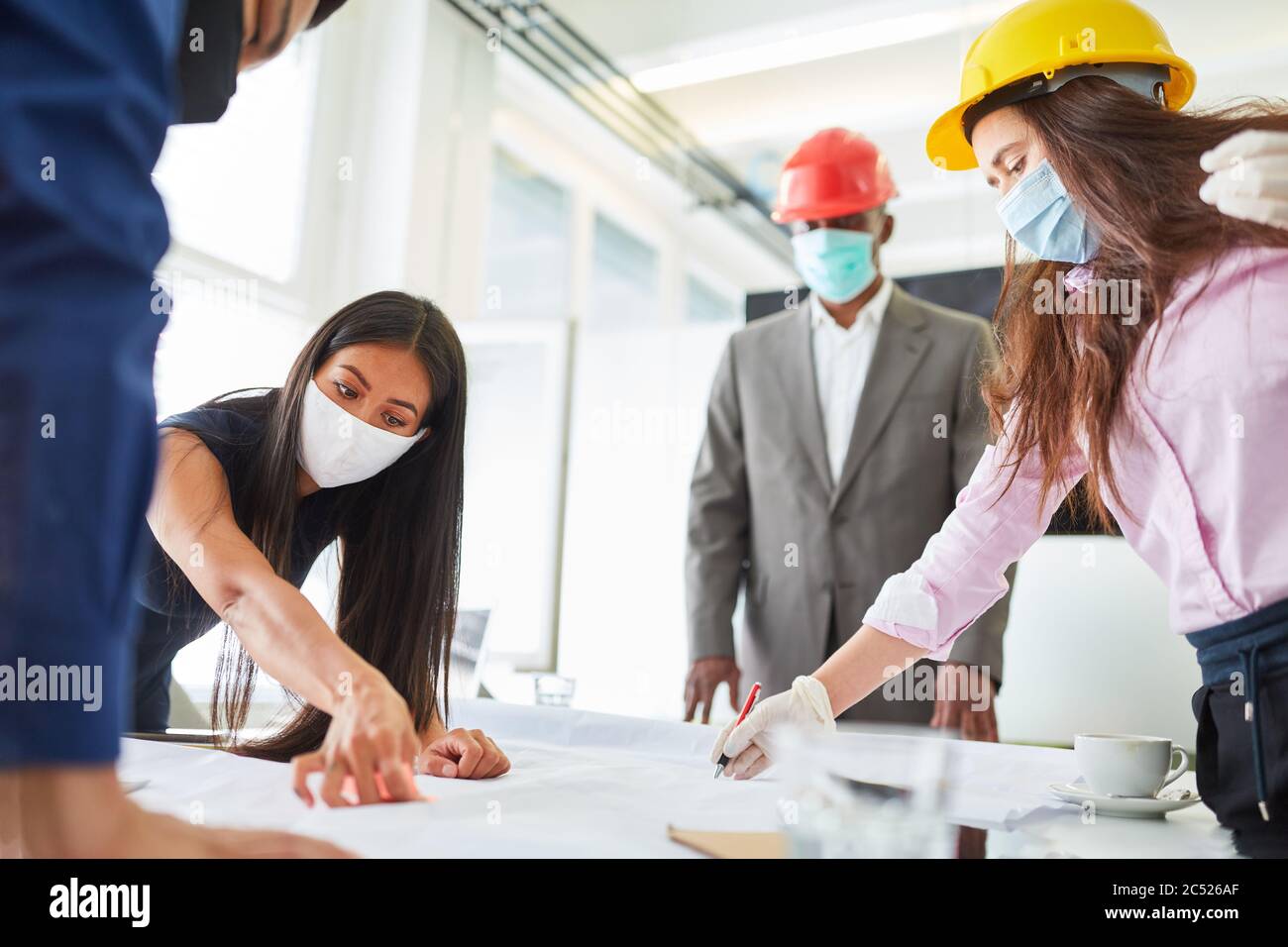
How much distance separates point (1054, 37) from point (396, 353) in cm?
88

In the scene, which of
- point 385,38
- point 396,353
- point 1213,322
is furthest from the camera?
point 385,38

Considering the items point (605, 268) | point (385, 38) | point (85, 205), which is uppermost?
point (385, 38)

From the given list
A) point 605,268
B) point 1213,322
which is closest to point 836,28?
point 605,268

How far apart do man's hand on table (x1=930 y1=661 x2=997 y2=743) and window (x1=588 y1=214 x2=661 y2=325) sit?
441 cm

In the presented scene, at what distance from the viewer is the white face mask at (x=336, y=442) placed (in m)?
1.24

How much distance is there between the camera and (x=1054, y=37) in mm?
1094

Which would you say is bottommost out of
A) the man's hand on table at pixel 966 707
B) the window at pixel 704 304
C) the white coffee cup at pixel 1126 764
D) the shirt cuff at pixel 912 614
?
the man's hand on table at pixel 966 707

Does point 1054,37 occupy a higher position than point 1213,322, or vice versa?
point 1054,37

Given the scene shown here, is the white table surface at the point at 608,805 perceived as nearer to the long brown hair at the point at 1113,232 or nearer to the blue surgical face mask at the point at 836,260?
the long brown hair at the point at 1113,232

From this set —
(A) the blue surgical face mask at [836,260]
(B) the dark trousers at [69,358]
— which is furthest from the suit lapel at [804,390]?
(B) the dark trousers at [69,358]

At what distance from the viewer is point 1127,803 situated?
870mm

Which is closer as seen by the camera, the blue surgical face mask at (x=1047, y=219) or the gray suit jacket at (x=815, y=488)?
the blue surgical face mask at (x=1047, y=219)

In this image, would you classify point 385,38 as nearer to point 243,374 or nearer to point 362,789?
point 243,374

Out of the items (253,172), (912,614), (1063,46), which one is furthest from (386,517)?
(253,172)
